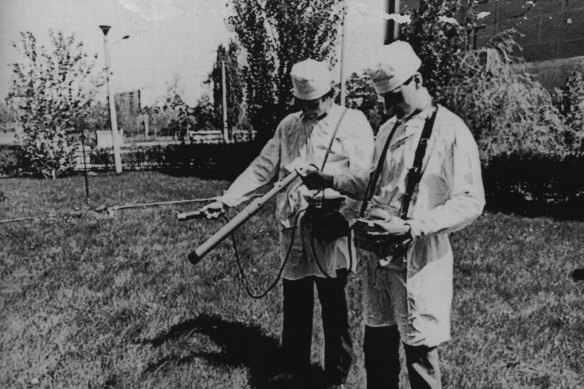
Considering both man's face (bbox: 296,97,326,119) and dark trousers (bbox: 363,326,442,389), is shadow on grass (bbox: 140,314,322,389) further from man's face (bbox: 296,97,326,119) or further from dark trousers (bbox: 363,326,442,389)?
man's face (bbox: 296,97,326,119)

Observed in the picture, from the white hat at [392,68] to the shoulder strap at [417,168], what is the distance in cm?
23

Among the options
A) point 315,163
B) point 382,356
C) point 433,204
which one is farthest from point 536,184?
point 433,204

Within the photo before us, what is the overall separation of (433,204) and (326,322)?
135 cm

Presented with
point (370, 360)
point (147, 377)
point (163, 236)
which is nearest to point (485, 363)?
point (370, 360)

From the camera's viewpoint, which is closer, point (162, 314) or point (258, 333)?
point (258, 333)

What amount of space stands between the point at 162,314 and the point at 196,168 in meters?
19.4

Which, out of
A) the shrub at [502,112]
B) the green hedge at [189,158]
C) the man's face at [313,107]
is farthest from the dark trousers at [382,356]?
the green hedge at [189,158]

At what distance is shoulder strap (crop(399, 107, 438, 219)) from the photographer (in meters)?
2.53

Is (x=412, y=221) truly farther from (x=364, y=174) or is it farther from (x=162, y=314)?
(x=162, y=314)

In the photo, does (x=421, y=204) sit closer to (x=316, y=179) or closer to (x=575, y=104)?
(x=316, y=179)

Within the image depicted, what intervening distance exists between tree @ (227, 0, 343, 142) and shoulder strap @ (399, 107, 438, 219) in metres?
13.4

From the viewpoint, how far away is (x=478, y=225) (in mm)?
9133

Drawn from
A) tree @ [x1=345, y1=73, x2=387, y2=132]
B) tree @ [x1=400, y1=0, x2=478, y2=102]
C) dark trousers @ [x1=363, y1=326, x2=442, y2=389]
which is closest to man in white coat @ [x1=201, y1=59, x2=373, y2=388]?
dark trousers @ [x1=363, y1=326, x2=442, y2=389]

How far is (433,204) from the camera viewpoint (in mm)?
2596
